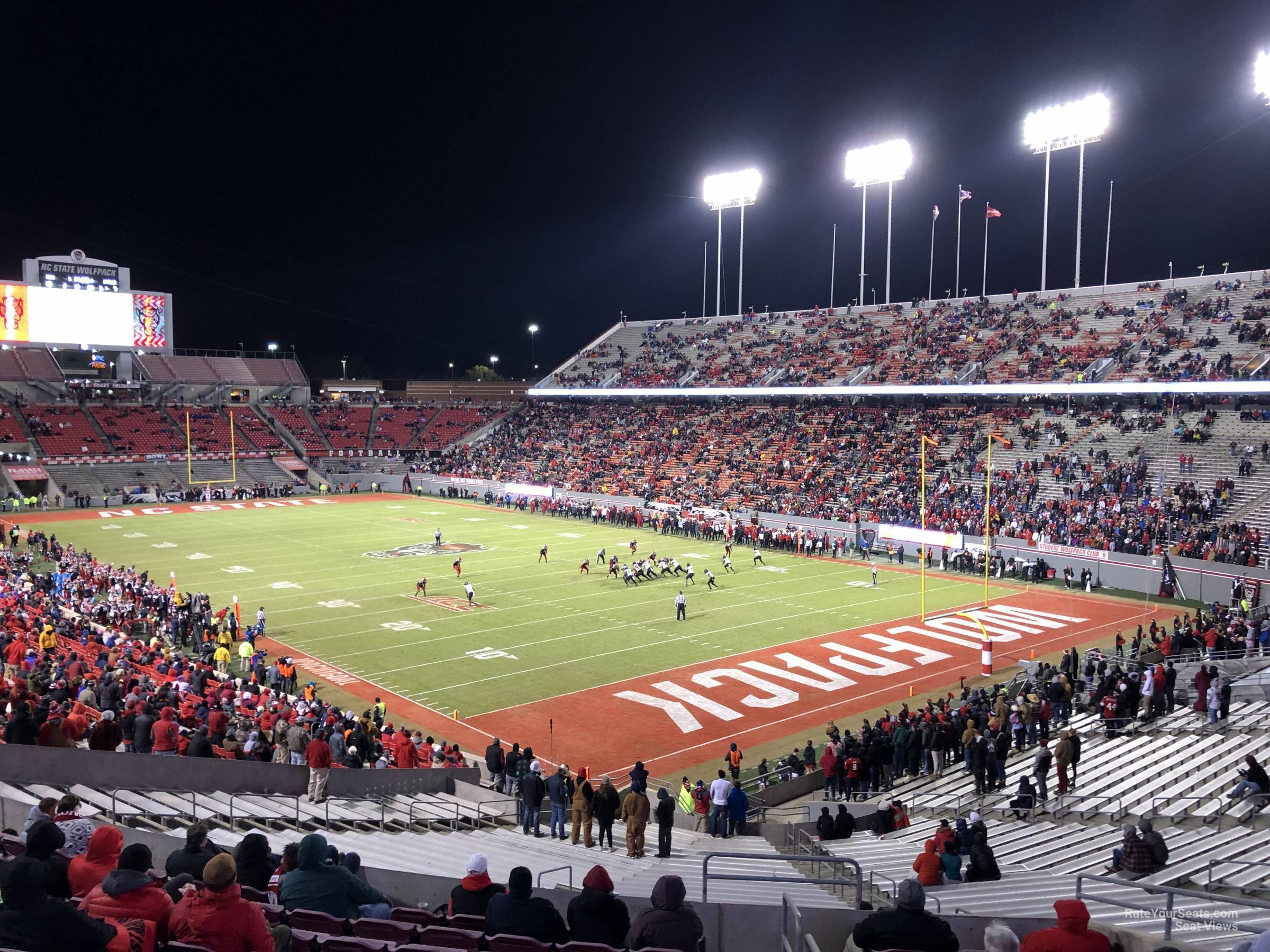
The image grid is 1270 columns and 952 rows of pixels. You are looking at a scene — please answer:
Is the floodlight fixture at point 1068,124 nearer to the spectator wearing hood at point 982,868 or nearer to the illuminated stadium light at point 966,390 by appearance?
the illuminated stadium light at point 966,390

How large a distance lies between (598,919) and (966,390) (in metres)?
50.7

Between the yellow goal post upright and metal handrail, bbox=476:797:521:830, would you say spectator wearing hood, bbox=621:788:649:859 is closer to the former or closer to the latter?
metal handrail, bbox=476:797:521:830

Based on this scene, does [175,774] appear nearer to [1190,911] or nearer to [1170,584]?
[1190,911]

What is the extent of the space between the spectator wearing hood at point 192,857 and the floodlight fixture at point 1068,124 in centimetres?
5863

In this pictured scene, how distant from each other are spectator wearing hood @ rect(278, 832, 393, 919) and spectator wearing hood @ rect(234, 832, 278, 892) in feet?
1.11

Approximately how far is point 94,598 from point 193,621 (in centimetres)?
637

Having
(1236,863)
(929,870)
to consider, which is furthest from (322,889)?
(1236,863)

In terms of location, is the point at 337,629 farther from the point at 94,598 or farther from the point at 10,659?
the point at 10,659

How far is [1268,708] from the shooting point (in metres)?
16.6

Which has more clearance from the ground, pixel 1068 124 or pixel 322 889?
pixel 1068 124

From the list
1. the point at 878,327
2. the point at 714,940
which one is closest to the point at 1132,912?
the point at 714,940

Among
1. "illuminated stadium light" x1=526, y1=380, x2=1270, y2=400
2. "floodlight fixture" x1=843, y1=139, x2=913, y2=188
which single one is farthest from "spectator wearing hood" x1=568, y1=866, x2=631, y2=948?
"floodlight fixture" x1=843, y1=139, x2=913, y2=188

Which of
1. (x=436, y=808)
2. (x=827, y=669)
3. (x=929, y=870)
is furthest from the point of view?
(x=827, y=669)

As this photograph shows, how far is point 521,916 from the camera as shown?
536cm
